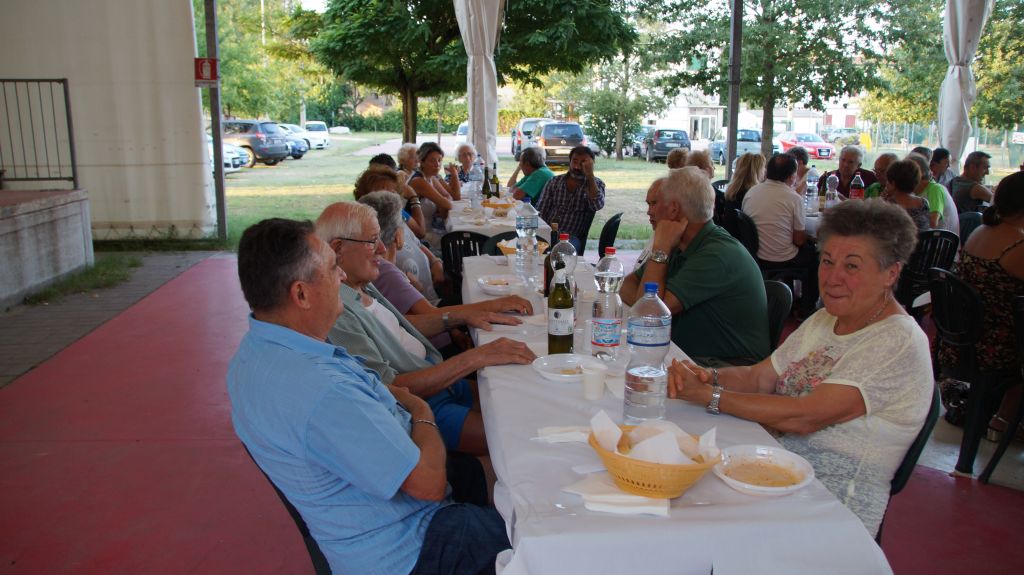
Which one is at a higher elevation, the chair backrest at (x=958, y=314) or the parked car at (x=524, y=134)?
the parked car at (x=524, y=134)

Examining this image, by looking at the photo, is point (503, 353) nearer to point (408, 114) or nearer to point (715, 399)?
point (715, 399)

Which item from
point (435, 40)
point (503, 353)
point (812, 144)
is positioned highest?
point (435, 40)

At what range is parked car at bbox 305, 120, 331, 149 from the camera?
2910 centimetres

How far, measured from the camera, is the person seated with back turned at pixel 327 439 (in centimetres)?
171

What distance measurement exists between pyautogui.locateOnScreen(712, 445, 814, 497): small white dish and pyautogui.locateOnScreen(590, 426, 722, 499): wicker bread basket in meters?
0.09

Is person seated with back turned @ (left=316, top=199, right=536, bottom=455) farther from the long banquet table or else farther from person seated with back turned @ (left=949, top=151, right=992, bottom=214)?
person seated with back turned @ (left=949, top=151, right=992, bottom=214)

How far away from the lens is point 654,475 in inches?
60.0

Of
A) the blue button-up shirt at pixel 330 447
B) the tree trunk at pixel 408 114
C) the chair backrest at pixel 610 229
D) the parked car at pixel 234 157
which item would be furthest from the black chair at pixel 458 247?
the parked car at pixel 234 157

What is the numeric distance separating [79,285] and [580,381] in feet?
21.6

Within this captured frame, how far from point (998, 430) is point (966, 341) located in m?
0.72

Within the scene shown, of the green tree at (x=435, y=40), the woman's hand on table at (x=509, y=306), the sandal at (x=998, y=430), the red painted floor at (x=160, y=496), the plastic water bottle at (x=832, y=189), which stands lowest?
the red painted floor at (x=160, y=496)

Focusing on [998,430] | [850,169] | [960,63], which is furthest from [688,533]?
[960,63]

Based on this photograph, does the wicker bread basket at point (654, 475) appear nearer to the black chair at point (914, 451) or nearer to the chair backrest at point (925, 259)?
the black chair at point (914, 451)

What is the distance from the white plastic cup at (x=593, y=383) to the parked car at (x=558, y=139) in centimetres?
1871
